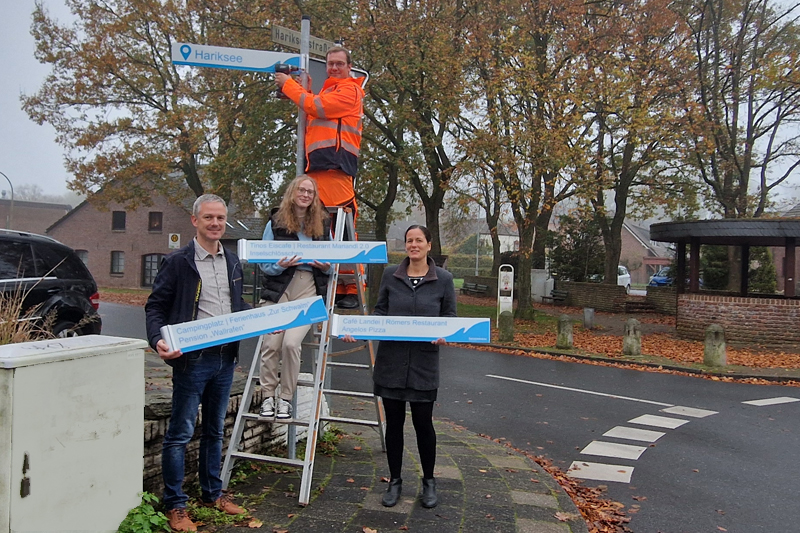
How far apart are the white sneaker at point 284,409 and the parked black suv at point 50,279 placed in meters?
4.83

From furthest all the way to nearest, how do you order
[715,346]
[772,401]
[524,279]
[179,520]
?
1. [524,279]
2. [715,346]
3. [772,401]
4. [179,520]

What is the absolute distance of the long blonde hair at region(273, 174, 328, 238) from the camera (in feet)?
15.1

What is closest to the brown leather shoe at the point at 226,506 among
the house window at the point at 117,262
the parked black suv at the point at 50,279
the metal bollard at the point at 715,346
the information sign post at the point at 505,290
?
the parked black suv at the point at 50,279

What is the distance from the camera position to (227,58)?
5.04 metres

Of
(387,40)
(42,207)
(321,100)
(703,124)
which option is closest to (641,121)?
(703,124)

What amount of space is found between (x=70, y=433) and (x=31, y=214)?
83718 mm

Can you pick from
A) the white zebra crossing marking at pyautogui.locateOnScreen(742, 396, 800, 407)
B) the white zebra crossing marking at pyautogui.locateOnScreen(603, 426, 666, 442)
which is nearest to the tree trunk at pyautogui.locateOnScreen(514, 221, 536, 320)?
the white zebra crossing marking at pyautogui.locateOnScreen(742, 396, 800, 407)

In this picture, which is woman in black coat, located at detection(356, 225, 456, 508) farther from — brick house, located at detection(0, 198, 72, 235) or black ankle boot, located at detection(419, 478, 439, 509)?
brick house, located at detection(0, 198, 72, 235)

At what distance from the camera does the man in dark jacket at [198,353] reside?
3672 mm

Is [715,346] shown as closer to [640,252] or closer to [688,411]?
[688,411]

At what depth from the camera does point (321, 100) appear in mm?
4824

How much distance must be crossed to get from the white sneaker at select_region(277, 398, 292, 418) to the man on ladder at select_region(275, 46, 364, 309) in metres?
0.96

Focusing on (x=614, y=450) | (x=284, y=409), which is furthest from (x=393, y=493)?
(x=614, y=450)

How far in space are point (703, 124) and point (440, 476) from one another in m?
18.1
